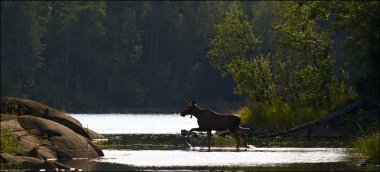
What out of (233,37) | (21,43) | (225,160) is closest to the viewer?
(225,160)

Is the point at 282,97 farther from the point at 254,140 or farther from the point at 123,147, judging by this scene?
the point at 123,147

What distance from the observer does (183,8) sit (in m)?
189

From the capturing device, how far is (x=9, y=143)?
40.0m

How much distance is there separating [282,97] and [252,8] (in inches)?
4406

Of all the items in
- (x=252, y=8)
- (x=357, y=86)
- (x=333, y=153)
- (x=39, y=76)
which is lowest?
(x=333, y=153)

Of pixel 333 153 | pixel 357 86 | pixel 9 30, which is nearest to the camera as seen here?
pixel 333 153

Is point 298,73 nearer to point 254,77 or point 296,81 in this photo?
point 296,81

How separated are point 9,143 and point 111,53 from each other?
138 meters

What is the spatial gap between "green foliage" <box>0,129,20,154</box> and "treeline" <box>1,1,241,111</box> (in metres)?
113

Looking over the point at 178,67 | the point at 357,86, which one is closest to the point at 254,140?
the point at 357,86

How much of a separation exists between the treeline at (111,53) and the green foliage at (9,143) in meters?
113

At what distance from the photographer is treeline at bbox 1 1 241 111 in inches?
6373

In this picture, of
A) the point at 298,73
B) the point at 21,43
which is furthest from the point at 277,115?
the point at 21,43

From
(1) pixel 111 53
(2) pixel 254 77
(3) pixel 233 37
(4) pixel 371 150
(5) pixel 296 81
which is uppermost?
(1) pixel 111 53
